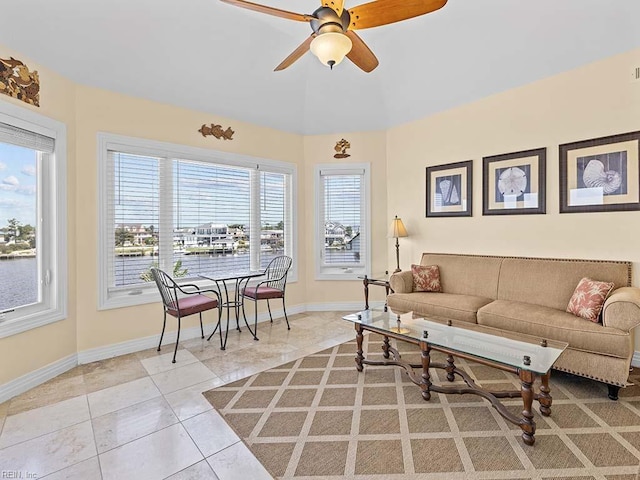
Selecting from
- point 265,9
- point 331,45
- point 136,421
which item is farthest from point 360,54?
point 136,421

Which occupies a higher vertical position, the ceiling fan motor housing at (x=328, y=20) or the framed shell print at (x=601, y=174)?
the ceiling fan motor housing at (x=328, y=20)

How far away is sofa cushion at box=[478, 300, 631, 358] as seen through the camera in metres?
2.44

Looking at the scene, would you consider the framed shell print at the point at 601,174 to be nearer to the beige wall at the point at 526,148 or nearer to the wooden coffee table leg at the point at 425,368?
the beige wall at the point at 526,148

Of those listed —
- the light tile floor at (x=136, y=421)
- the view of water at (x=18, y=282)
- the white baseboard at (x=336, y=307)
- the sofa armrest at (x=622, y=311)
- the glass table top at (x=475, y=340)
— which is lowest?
the light tile floor at (x=136, y=421)

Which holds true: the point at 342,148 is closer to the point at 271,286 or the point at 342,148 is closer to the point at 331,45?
the point at 271,286

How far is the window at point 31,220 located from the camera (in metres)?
2.70

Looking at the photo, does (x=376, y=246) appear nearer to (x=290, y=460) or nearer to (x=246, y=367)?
(x=246, y=367)

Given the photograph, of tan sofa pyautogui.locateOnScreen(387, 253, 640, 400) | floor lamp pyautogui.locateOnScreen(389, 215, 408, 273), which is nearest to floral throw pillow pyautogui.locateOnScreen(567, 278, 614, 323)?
tan sofa pyautogui.locateOnScreen(387, 253, 640, 400)

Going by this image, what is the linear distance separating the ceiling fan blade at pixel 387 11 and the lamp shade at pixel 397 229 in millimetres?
2758

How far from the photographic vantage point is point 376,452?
190cm

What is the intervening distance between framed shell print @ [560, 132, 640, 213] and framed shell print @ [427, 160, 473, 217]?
1.01 metres

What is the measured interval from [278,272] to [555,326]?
322 cm

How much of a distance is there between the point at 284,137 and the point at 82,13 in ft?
8.66

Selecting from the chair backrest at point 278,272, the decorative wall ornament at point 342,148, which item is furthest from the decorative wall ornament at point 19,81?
the decorative wall ornament at point 342,148
